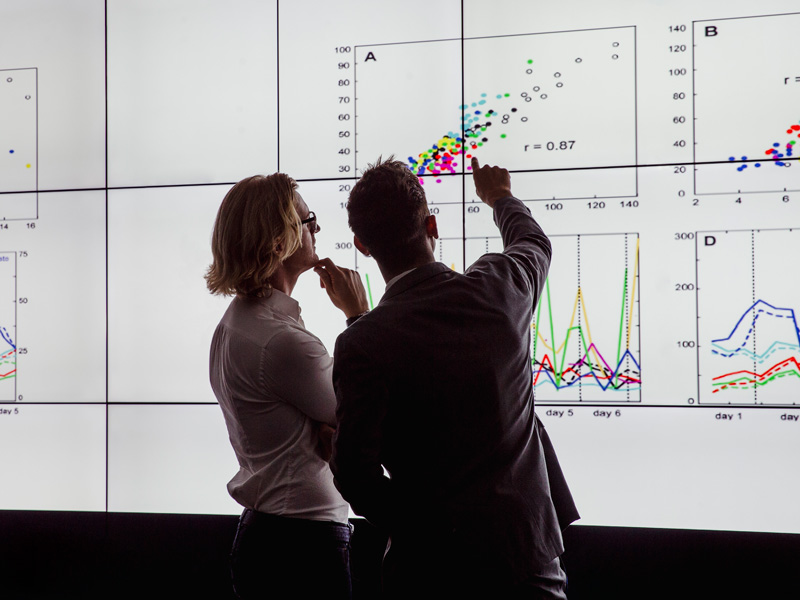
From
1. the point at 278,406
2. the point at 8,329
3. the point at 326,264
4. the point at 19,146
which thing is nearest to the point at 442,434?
the point at 278,406

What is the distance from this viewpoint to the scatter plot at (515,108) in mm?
2041

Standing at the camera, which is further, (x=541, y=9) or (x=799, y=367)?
(x=541, y=9)

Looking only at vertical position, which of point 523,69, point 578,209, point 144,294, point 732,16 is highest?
point 732,16

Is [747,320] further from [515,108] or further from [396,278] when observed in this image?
[396,278]

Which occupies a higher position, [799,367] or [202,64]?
[202,64]

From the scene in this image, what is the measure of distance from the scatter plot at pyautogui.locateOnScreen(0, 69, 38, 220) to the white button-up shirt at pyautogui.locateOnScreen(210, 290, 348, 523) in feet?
5.00

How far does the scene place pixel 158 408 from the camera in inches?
90.4

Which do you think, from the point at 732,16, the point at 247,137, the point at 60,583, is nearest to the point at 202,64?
the point at 247,137

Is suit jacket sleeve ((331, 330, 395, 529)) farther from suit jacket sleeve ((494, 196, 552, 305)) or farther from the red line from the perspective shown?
the red line

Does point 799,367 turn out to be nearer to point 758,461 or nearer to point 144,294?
point 758,461

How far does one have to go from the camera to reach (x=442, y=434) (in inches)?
44.3

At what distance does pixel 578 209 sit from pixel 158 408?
5.19 feet

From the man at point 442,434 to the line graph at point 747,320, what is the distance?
3.43ft

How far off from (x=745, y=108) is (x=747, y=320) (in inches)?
25.3
